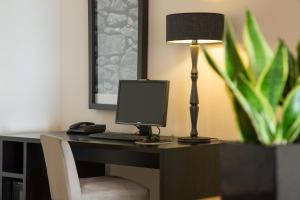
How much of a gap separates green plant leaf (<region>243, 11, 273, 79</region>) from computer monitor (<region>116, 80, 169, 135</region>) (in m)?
1.74

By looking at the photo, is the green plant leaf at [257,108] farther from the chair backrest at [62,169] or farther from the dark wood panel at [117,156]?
the chair backrest at [62,169]

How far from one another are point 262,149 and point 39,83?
117 inches

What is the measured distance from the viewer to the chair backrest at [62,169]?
2932mm

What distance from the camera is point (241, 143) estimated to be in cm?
132

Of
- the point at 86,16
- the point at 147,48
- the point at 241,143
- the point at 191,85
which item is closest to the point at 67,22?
the point at 86,16

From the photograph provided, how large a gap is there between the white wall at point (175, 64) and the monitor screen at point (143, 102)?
0.30 metres

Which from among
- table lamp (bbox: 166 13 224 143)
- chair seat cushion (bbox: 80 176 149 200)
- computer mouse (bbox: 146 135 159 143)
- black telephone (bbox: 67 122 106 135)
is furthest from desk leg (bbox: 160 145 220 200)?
black telephone (bbox: 67 122 106 135)

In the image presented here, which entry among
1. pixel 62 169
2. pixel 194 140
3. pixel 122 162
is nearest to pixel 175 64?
pixel 194 140

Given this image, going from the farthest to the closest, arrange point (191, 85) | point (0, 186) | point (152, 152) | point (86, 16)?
point (86, 16)
point (0, 186)
point (191, 85)
point (152, 152)


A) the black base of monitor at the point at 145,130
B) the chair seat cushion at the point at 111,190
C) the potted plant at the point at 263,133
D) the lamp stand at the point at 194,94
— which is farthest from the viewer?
the black base of monitor at the point at 145,130

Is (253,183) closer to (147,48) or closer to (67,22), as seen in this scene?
(147,48)

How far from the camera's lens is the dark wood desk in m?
2.82

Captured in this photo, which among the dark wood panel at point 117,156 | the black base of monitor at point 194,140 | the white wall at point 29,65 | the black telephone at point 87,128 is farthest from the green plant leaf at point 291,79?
the white wall at point 29,65

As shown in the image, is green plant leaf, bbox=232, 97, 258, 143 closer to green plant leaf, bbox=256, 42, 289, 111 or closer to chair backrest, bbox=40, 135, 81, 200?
green plant leaf, bbox=256, 42, 289, 111
